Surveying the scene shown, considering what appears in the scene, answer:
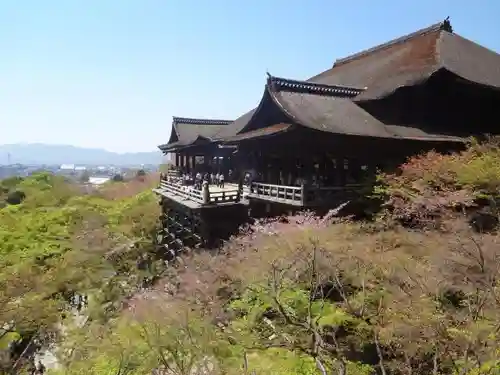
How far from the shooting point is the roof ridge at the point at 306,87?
18.5 metres

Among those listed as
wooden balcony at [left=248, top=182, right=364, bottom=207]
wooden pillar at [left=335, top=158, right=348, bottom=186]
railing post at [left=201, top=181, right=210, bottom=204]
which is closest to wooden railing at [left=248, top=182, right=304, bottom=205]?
wooden balcony at [left=248, top=182, right=364, bottom=207]

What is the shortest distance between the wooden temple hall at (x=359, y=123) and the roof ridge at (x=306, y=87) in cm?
5

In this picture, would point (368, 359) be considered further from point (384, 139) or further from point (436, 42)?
point (436, 42)

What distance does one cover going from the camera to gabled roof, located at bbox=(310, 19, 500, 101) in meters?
19.7

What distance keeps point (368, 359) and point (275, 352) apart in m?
2.48

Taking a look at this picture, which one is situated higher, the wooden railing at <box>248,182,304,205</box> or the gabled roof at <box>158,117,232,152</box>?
the gabled roof at <box>158,117,232,152</box>

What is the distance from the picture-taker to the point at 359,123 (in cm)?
1773

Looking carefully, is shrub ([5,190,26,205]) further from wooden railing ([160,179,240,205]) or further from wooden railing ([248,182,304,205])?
wooden railing ([248,182,304,205])

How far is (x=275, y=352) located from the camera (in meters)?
10.2

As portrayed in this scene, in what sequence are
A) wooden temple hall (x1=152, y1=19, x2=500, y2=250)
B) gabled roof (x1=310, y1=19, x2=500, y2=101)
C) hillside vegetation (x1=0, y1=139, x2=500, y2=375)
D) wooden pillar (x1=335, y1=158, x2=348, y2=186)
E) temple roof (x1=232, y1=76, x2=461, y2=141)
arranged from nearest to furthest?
hillside vegetation (x1=0, y1=139, x2=500, y2=375)
temple roof (x1=232, y1=76, x2=461, y2=141)
wooden temple hall (x1=152, y1=19, x2=500, y2=250)
wooden pillar (x1=335, y1=158, x2=348, y2=186)
gabled roof (x1=310, y1=19, x2=500, y2=101)

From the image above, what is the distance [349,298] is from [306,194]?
207 inches

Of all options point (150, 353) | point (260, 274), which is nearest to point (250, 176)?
point (260, 274)

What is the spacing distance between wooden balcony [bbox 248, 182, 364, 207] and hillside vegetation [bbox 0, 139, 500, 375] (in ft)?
2.67

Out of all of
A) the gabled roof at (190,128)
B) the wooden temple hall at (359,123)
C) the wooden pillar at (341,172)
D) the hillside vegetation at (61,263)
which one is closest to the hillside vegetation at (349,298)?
the hillside vegetation at (61,263)
